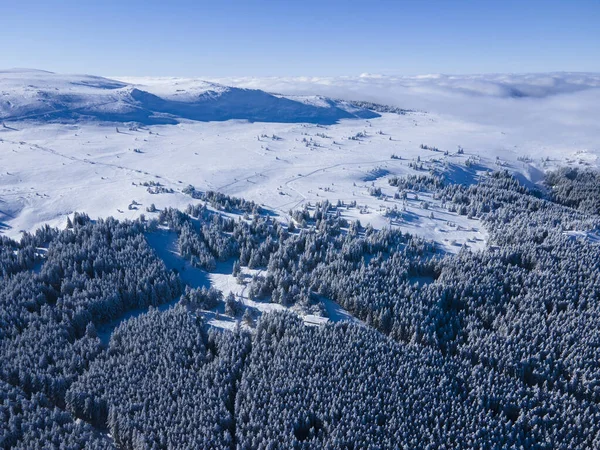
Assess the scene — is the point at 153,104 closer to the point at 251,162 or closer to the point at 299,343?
the point at 251,162

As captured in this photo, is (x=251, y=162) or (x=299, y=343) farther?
(x=251, y=162)

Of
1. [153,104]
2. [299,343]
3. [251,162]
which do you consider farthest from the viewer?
[153,104]

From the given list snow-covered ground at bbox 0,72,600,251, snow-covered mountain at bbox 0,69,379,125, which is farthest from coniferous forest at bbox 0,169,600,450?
snow-covered mountain at bbox 0,69,379,125

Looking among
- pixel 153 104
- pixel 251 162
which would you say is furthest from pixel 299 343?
pixel 153 104

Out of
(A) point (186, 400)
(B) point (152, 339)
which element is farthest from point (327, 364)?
(B) point (152, 339)

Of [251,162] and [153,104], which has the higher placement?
[153,104]

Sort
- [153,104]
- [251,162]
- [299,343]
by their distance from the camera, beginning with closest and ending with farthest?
[299,343] → [251,162] → [153,104]

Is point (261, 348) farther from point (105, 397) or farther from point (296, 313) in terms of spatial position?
point (105, 397)

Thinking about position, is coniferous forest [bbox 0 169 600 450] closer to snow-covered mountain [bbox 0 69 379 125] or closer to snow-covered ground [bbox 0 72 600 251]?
snow-covered ground [bbox 0 72 600 251]
